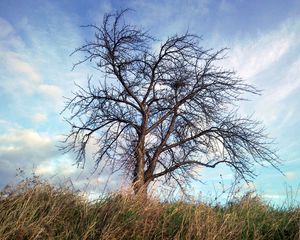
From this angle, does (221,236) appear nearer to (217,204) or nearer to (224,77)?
(217,204)

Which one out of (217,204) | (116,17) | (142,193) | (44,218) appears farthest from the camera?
(116,17)

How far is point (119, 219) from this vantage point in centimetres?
684

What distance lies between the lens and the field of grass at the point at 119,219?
6.39m

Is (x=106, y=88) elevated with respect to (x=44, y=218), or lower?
elevated

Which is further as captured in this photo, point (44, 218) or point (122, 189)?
point (122, 189)

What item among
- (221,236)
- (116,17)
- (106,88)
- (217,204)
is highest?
(116,17)

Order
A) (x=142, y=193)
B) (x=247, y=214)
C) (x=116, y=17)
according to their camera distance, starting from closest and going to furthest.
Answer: (x=247, y=214), (x=142, y=193), (x=116, y=17)

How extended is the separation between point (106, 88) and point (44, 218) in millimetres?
12814

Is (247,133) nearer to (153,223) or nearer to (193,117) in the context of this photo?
(193,117)

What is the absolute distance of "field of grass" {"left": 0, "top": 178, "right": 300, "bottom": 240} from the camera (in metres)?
6.39

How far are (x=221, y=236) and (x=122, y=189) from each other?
2155 millimetres

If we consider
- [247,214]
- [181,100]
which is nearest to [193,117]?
[181,100]

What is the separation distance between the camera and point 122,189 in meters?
8.00

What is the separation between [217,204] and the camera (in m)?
8.91
